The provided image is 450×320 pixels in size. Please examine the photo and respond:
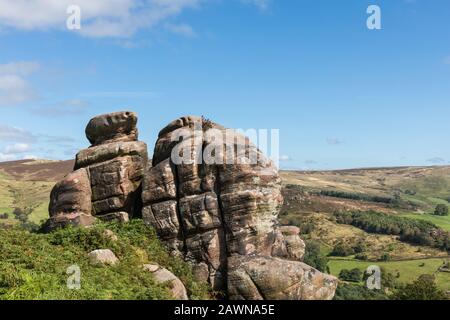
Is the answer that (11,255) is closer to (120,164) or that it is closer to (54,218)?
(54,218)

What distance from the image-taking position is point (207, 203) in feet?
104

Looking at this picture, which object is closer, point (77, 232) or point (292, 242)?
point (77, 232)

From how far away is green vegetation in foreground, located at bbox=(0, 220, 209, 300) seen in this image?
2178 centimetres

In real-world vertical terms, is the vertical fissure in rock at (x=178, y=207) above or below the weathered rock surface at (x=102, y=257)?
above

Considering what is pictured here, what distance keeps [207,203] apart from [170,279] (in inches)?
250

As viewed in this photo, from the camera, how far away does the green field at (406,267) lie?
113 meters

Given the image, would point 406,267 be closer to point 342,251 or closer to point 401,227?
point 342,251

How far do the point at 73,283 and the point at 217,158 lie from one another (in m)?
13.1

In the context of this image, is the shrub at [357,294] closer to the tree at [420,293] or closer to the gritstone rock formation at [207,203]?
the tree at [420,293]

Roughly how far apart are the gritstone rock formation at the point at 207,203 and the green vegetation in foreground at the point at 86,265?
159 centimetres

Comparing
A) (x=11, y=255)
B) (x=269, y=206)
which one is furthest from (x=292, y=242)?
(x=11, y=255)

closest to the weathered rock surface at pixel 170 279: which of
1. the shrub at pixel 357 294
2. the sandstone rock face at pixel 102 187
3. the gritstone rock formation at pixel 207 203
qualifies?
the gritstone rock formation at pixel 207 203

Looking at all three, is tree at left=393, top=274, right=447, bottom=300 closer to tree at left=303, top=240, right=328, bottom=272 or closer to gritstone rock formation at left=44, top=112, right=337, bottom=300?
gritstone rock formation at left=44, top=112, right=337, bottom=300
